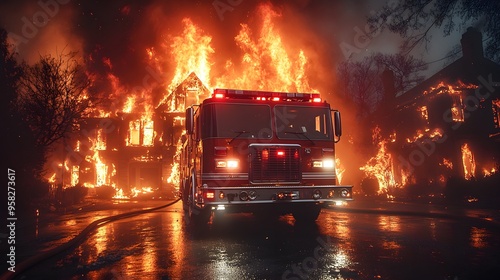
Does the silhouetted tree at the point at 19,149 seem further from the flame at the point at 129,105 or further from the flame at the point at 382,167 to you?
the flame at the point at 382,167

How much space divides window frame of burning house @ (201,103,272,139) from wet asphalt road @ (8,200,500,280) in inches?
91.7

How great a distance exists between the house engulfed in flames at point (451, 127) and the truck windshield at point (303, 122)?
16.1m

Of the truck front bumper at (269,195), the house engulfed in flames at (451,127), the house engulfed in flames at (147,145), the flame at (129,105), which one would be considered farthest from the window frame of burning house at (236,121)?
the flame at (129,105)

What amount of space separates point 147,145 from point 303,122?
22.9m


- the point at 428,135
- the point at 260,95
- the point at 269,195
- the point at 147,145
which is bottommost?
the point at 269,195

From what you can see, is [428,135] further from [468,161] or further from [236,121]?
[236,121]

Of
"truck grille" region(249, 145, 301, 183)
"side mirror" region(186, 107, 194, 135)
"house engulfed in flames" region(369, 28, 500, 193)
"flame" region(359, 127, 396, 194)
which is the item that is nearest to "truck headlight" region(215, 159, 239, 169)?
"truck grille" region(249, 145, 301, 183)

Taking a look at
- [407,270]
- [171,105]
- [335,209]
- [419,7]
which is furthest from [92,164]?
[407,270]

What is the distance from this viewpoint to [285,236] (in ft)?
26.2

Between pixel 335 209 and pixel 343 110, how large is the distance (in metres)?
24.1

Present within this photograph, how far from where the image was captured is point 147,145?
29.3 metres

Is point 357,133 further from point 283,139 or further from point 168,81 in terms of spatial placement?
point 283,139

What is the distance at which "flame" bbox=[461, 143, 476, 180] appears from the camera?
2428 centimetres

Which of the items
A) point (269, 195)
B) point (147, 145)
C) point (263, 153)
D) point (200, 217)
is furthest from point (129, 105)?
point (269, 195)
